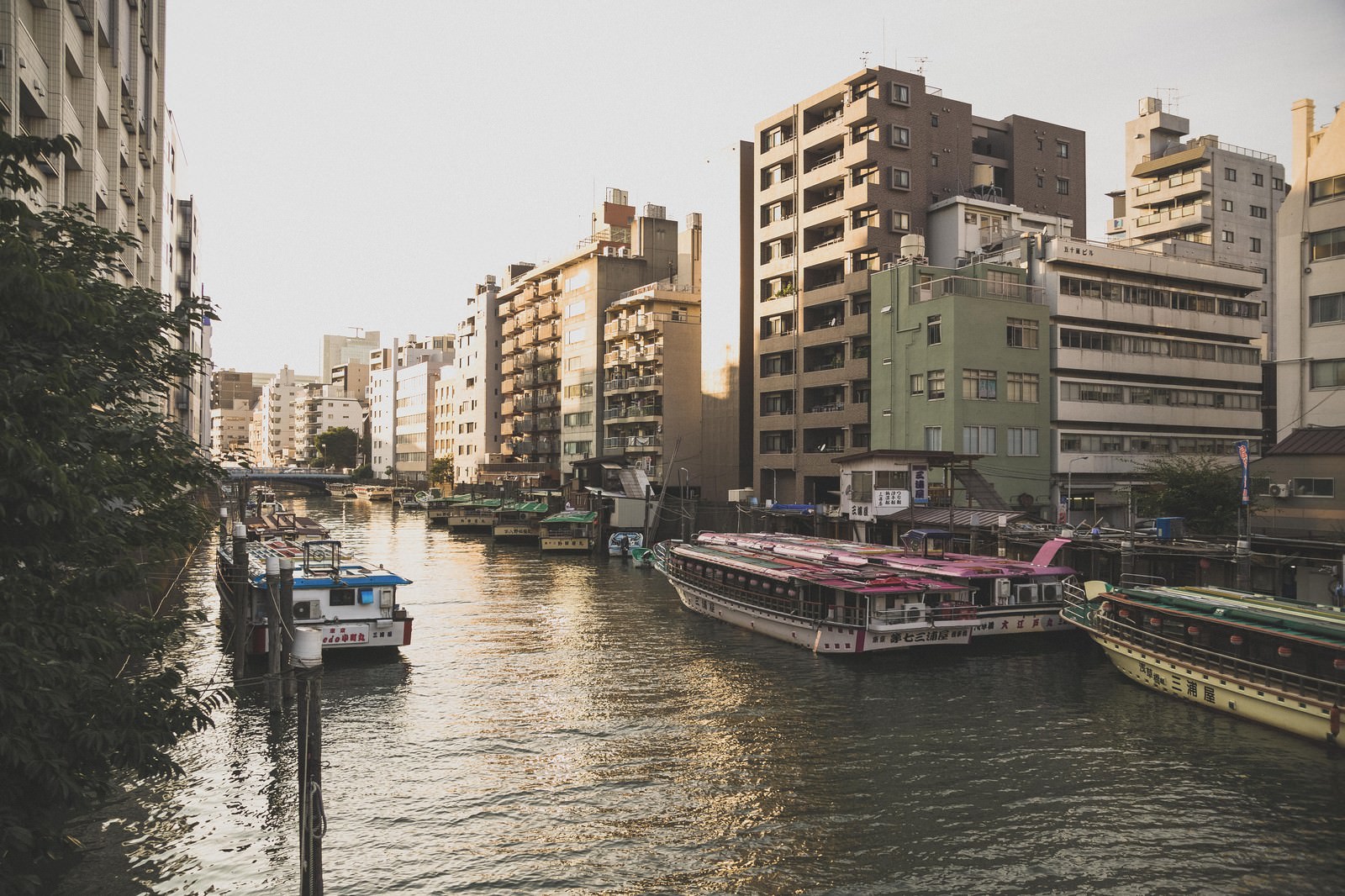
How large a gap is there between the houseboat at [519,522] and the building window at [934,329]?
156ft

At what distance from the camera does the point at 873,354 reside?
72750 mm

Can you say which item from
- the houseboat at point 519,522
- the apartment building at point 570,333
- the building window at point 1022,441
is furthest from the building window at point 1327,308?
the houseboat at point 519,522

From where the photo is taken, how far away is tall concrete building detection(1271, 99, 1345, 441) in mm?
47219

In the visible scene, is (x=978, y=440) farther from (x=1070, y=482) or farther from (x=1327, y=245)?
(x=1327, y=245)

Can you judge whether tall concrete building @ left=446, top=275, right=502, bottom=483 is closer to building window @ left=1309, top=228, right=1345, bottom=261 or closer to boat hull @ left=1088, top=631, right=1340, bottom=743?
building window @ left=1309, top=228, right=1345, bottom=261

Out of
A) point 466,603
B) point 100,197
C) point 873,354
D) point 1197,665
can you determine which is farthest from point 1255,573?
point 100,197

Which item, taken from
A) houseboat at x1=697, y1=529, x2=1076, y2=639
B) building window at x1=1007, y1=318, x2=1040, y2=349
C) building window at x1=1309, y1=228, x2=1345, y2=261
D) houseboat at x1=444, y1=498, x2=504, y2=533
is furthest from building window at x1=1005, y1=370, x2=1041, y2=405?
houseboat at x1=444, y1=498, x2=504, y2=533

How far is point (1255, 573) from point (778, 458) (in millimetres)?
45513

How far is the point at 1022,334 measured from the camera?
67.4 m

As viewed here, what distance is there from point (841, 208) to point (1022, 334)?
778 inches

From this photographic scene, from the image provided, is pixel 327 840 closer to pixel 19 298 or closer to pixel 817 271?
pixel 19 298

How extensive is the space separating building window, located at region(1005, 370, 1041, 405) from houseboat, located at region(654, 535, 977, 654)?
27.5 metres

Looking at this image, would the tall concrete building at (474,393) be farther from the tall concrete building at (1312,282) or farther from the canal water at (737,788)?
the tall concrete building at (1312,282)

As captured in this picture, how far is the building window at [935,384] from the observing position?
6594 cm
